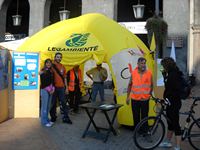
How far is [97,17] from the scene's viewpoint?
10.1 metres

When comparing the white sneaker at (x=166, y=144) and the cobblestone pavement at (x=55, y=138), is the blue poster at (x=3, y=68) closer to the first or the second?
the cobblestone pavement at (x=55, y=138)

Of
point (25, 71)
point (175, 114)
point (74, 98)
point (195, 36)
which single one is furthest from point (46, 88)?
point (195, 36)

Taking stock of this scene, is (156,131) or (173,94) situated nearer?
(173,94)

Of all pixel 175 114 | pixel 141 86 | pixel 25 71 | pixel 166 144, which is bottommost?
pixel 166 144

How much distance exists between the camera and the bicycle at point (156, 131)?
649cm

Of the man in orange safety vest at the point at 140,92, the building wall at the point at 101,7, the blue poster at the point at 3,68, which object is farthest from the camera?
the building wall at the point at 101,7

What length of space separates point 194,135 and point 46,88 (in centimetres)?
403

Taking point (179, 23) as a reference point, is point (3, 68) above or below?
below

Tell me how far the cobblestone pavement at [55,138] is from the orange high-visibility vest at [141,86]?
1098 mm

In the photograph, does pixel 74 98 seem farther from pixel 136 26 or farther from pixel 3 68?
pixel 136 26

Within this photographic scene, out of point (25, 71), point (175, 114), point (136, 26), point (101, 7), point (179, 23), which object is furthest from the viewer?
point (136, 26)

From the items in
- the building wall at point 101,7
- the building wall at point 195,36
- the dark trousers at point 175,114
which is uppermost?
the building wall at point 101,7

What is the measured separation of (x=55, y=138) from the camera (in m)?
7.30

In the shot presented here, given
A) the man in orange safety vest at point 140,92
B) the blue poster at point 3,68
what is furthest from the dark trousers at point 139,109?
the blue poster at point 3,68
